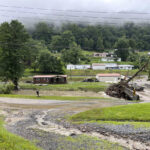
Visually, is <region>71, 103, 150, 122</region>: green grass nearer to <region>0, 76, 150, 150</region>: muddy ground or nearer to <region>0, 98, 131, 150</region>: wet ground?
<region>0, 76, 150, 150</region>: muddy ground

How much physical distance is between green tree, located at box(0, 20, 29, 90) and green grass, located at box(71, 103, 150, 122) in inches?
1198

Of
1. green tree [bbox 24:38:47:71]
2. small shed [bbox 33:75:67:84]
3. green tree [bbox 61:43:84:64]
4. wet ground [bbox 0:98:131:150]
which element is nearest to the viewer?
wet ground [bbox 0:98:131:150]

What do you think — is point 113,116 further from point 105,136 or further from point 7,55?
point 7,55

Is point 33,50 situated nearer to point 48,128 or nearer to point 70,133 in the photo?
point 48,128

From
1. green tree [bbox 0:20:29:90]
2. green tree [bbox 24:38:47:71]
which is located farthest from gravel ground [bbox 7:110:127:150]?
green tree [bbox 24:38:47:71]

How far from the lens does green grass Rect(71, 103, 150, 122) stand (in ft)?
53.2

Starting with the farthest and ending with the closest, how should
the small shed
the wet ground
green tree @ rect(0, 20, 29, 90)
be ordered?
1. the small shed
2. green tree @ rect(0, 20, 29, 90)
3. the wet ground

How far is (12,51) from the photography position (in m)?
43.9

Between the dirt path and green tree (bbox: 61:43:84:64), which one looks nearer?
the dirt path

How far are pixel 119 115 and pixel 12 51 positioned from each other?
3497 centimetres

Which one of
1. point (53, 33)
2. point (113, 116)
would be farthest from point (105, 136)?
point (53, 33)

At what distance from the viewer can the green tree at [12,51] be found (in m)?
43.1

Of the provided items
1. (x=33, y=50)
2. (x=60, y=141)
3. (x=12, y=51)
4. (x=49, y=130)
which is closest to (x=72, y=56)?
(x=33, y=50)

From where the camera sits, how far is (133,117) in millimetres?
16281
